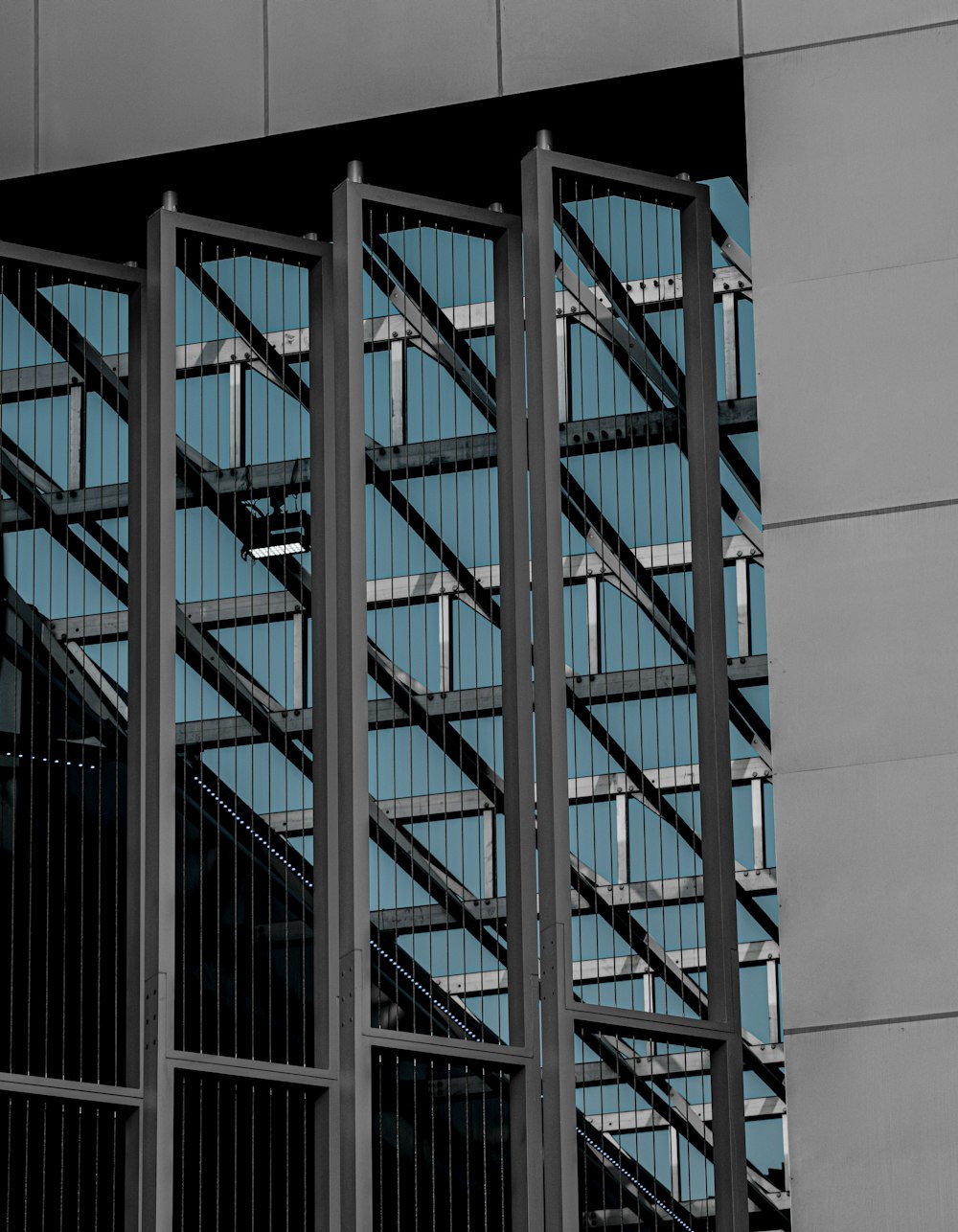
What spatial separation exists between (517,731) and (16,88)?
4.16 metres

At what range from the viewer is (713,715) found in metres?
10.6

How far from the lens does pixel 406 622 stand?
10797mm

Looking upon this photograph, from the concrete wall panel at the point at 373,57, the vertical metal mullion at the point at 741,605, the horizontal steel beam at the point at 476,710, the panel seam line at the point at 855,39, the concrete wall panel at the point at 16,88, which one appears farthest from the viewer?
the vertical metal mullion at the point at 741,605

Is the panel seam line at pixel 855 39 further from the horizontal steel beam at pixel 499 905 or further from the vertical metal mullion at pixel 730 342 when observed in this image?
the horizontal steel beam at pixel 499 905

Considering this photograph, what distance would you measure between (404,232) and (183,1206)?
4610 mm

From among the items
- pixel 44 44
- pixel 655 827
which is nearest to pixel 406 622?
pixel 655 827

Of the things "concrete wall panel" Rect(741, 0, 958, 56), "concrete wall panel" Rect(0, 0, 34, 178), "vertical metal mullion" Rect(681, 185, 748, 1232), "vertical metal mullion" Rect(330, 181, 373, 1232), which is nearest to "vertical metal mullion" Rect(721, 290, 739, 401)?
"vertical metal mullion" Rect(681, 185, 748, 1232)

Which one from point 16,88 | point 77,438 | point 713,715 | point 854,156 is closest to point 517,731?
point 713,715

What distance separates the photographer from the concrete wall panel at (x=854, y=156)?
34.1ft

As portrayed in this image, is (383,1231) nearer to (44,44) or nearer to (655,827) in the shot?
(655,827)

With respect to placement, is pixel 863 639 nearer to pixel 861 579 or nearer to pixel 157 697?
pixel 861 579

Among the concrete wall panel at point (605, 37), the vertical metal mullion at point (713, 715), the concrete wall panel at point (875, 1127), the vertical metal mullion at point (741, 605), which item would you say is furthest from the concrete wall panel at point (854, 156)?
the concrete wall panel at point (875, 1127)

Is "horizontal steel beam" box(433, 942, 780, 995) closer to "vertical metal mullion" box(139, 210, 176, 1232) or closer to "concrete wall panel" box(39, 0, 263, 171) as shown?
"vertical metal mullion" box(139, 210, 176, 1232)

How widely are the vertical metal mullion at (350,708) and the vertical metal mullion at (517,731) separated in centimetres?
63
